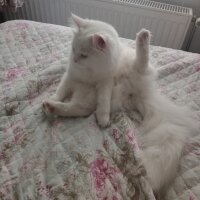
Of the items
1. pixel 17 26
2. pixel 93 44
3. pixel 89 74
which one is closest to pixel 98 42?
pixel 93 44

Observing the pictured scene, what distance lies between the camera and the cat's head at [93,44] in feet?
2.86

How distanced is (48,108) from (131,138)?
34 cm

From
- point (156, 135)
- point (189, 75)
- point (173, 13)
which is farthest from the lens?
point (173, 13)

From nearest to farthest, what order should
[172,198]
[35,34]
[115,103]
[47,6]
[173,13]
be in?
[172,198], [115,103], [35,34], [173,13], [47,6]

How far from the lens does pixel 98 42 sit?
33.7 inches

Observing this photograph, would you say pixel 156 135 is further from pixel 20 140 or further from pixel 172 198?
pixel 20 140

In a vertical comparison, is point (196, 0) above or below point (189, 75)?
above

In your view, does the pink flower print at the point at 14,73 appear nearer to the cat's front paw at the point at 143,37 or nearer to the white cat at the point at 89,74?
the white cat at the point at 89,74

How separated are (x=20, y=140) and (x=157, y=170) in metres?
0.50

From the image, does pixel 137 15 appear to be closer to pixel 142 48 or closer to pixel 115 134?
pixel 142 48

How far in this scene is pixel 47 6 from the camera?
6.56 feet

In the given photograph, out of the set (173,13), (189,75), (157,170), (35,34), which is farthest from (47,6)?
(157,170)

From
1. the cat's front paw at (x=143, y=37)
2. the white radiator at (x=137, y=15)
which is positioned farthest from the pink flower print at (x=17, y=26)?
the cat's front paw at (x=143, y=37)

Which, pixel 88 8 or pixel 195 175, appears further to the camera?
pixel 88 8
